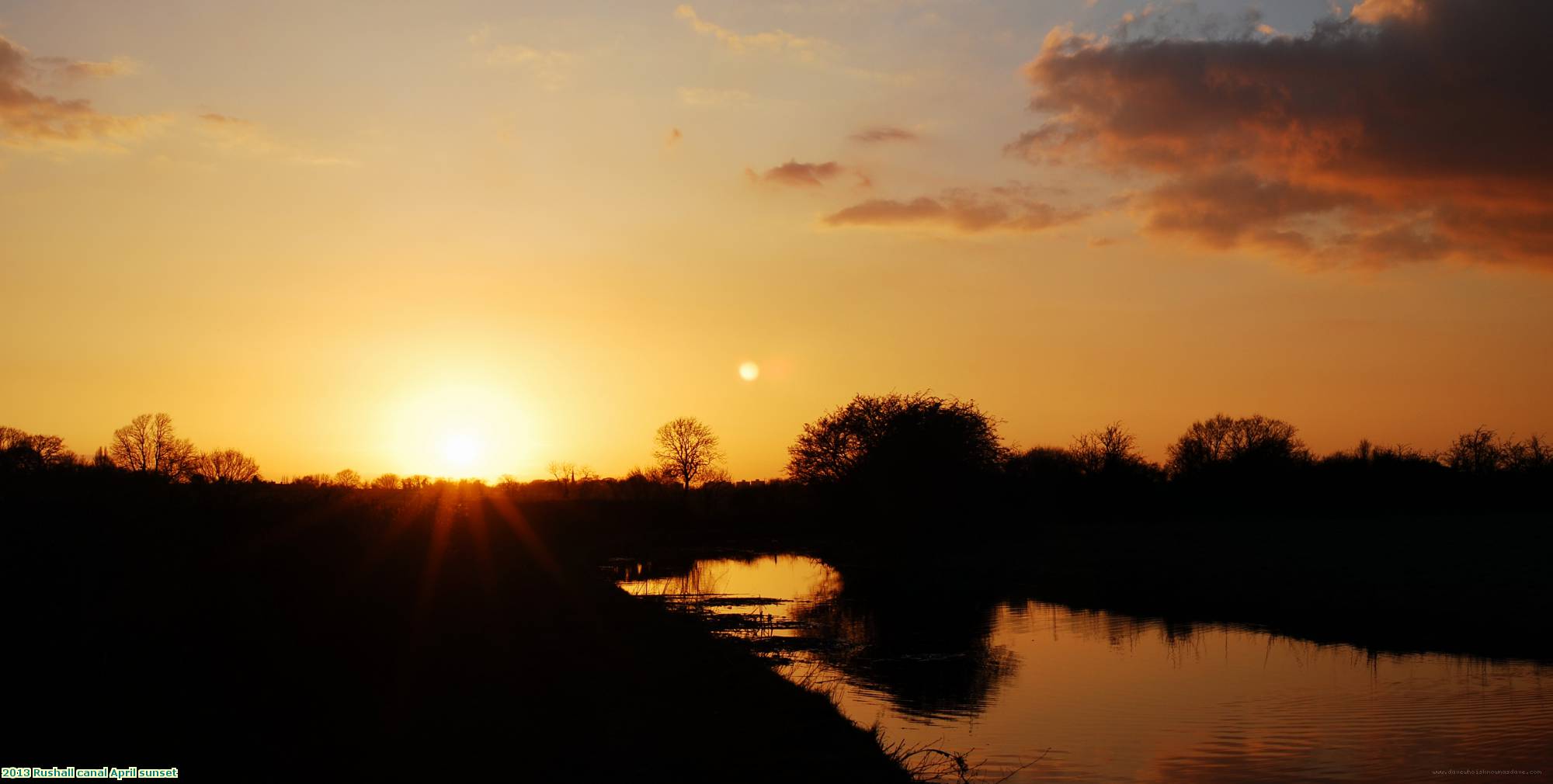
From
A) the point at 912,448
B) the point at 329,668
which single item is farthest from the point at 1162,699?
the point at 912,448

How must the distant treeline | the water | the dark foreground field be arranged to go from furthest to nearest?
1. the distant treeline
2. the water
3. the dark foreground field

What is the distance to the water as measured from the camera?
17.2m

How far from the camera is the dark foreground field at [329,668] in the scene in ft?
44.7

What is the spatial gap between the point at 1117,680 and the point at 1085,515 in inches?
2163

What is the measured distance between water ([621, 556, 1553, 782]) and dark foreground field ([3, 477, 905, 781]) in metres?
3.32

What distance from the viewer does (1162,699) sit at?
73.4ft

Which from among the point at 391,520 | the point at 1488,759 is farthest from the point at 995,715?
the point at 391,520

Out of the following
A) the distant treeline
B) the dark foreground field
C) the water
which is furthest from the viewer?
the distant treeline

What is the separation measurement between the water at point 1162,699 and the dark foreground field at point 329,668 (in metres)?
3.32

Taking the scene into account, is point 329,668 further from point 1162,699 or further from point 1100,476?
point 1100,476

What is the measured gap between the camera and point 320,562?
24.7m

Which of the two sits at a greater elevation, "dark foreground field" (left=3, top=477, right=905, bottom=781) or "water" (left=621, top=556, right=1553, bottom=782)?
"dark foreground field" (left=3, top=477, right=905, bottom=781)

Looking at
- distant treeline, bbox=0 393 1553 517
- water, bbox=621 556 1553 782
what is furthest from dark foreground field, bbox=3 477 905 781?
distant treeline, bbox=0 393 1553 517

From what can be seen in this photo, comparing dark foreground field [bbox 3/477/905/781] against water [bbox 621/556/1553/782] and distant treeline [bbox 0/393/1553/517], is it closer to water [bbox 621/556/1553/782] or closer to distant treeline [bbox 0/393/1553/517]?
water [bbox 621/556/1553/782]
